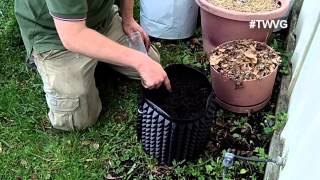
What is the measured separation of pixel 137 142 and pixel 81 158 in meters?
0.26

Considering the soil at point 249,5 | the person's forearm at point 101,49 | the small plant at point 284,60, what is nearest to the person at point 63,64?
the person's forearm at point 101,49

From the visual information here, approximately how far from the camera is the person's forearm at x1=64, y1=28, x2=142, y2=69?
6.57 feet

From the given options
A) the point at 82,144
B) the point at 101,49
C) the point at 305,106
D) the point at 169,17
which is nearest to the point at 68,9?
the point at 101,49

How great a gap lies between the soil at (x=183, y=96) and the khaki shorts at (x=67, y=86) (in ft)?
1.25

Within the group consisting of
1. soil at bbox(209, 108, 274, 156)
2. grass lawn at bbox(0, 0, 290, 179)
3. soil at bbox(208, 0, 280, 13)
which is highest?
soil at bbox(208, 0, 280, 13)

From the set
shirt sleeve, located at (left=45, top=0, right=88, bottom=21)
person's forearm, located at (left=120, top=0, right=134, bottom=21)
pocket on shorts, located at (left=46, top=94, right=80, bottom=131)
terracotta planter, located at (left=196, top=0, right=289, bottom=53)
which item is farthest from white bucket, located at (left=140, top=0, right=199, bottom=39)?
shirt sleeve, located at (left=45, top=0, right=88, bottom=21)

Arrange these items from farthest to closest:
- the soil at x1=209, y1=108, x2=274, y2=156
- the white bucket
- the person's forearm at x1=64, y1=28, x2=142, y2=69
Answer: the white bucket → the soil at x1=209, y1=108, x2=274, y2=156 → the person's forearm at x1=64, y1=28, x2=142, y2=69

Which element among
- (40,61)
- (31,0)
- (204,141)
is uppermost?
(31,0)

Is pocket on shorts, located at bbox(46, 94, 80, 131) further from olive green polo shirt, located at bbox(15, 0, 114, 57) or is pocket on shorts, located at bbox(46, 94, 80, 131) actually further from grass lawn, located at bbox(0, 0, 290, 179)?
olive green polo shirt, located at bbox(15, 0, 114, 57)

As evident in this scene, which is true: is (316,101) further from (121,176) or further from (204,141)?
(121,176)

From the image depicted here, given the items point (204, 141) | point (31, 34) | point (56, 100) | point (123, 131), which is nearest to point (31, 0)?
point (31, 34)

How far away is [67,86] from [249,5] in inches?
40.4

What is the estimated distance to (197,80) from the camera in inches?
89.5

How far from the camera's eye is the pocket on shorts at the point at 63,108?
2.35m
